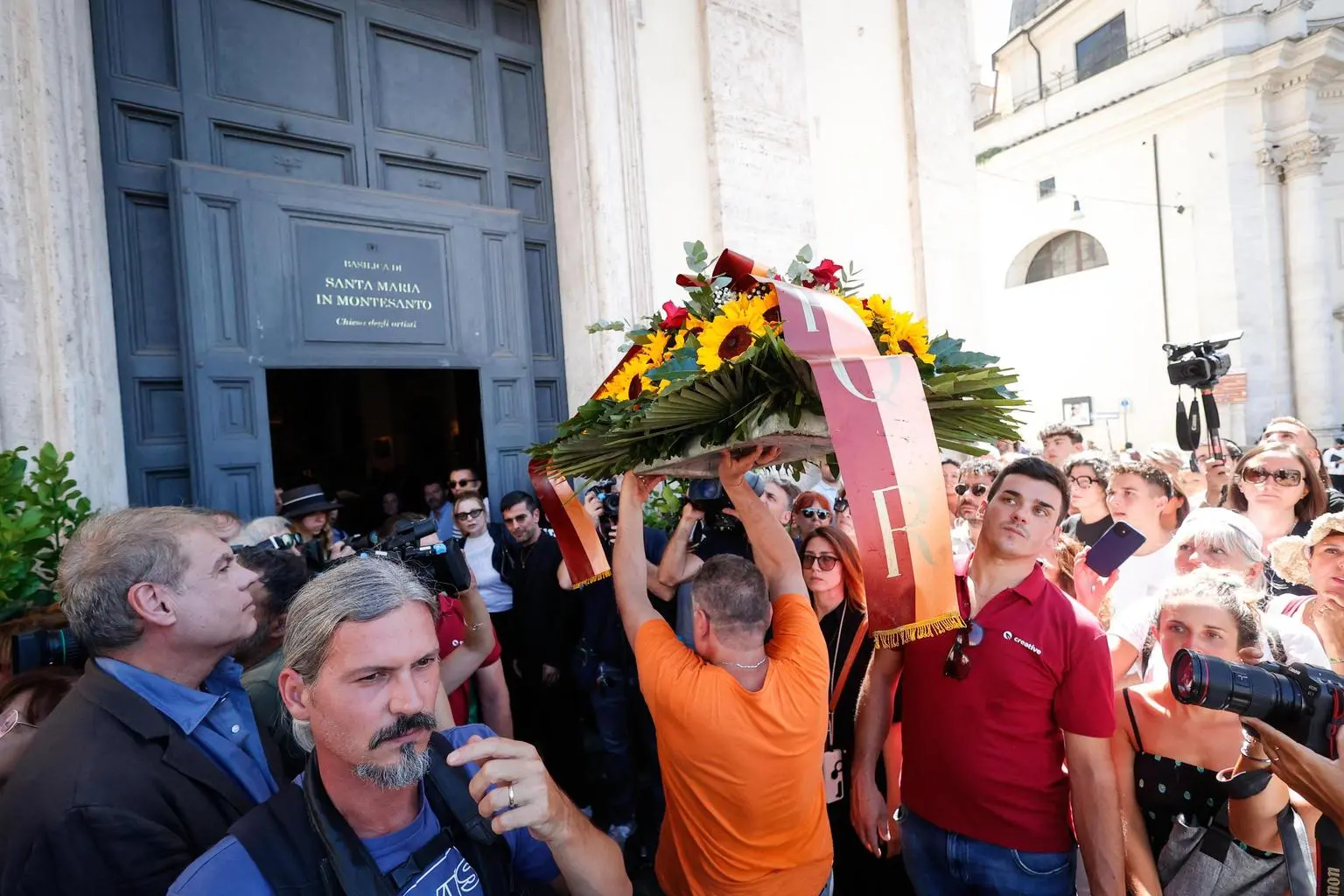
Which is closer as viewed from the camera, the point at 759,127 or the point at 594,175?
the point at 594,175

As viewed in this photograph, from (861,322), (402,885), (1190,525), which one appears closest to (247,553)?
(402,885)

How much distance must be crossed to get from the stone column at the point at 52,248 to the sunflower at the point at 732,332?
3.79m

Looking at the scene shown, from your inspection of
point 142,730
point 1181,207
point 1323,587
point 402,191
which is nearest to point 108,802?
point 142,730

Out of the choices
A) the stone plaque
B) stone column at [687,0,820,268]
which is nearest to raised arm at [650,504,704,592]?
the stone plaque

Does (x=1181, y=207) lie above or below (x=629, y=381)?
above

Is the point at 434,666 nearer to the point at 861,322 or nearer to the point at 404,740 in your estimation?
the point at 404,740

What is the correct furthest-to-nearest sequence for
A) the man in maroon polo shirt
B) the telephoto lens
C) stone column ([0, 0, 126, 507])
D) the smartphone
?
stone column ([0, 0, 126, 507]) → the smartphone → the man in maroon polo shirt → the telephoto lens

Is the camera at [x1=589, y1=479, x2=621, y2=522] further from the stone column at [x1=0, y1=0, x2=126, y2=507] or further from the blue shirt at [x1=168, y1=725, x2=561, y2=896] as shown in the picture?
the stone column at [x1=0, y1=0, x2=126, y2=507]

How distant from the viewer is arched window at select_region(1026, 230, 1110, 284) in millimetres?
22375

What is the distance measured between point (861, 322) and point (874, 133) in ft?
23.6

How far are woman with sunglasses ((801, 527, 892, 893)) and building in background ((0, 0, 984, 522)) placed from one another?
1.57 meters

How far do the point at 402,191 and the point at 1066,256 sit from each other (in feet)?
77.2

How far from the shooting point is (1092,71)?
76.2 ft

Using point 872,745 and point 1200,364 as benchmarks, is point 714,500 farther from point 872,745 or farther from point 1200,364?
point 1200,364
